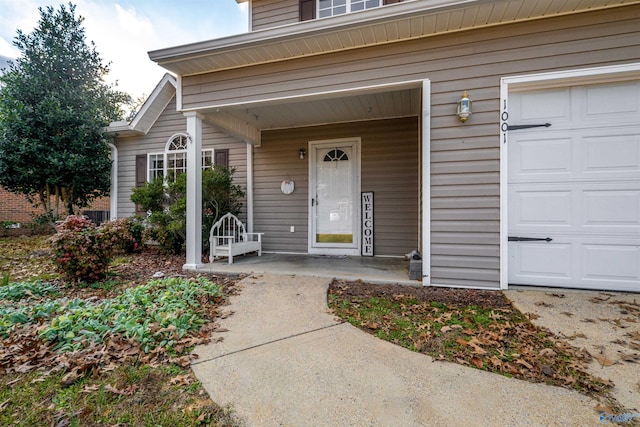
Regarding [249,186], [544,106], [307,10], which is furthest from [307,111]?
[544,106]

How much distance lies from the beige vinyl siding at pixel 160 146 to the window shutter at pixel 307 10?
2.76 metres

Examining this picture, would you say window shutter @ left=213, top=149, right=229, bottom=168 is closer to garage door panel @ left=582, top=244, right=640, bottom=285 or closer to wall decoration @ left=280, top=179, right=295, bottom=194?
wall decoration @ left=280, top=179, right=295, bottom=194

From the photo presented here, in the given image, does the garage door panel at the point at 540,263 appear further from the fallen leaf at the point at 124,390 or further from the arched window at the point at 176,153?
the arched window at the point at 176,153

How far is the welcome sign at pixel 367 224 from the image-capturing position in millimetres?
5605

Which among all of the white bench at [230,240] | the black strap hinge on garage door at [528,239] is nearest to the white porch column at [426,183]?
the black strap hinge on garage door at [528,239]

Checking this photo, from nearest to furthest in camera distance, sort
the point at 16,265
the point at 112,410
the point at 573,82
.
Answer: the point at 112,410 < the point at 573,82 < the point at 16,265

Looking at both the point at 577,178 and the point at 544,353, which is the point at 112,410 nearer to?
the point at 544,353

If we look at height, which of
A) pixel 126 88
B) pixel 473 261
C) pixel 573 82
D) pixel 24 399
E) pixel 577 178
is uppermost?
pixel 126 88

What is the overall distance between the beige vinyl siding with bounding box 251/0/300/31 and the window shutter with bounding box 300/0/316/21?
9 cm

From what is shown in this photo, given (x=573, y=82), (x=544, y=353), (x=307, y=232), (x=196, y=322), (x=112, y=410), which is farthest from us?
(x=307, y=232)

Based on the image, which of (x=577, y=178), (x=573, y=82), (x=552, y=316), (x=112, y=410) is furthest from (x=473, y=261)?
(x=112, y=410)

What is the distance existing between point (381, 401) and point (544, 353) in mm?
1227

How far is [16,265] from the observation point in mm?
4734

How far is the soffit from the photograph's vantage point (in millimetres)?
2979
